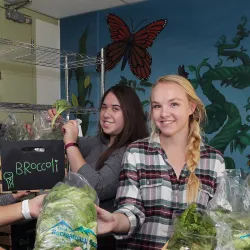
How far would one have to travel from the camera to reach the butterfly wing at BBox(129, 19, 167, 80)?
2.73 metres

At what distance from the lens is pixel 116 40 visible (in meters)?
2.93

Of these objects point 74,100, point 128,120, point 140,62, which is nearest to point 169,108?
point 128,120

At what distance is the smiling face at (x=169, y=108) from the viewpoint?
1.18 metres

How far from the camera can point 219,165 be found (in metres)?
1.25

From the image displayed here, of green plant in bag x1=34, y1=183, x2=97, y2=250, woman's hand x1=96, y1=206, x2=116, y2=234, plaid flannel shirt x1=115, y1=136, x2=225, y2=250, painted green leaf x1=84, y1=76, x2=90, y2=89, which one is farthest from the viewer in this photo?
painted green leaf x1=84, y1=76, x2=90, y2=89

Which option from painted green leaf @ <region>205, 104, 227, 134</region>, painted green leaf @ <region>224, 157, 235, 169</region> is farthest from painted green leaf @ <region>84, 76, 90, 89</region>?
painted green leaf @ <region>224, 157, 235, 169</region>

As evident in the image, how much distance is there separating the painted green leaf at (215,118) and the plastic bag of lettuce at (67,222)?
182 centimetres

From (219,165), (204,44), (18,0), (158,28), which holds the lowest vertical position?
(219,165)

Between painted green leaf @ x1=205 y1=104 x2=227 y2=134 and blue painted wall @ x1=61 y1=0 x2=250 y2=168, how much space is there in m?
0.01

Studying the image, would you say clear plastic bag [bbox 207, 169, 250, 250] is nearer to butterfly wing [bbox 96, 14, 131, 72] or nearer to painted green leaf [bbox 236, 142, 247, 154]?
painted green leaf [bbox 236, 142, 247, 154]

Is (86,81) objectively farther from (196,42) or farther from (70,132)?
(70,132)

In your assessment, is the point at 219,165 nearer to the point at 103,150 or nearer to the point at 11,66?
the point at 103,150

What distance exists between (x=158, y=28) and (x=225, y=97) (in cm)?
81

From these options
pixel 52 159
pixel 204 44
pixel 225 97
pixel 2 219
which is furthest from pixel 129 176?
pixel 204 44
